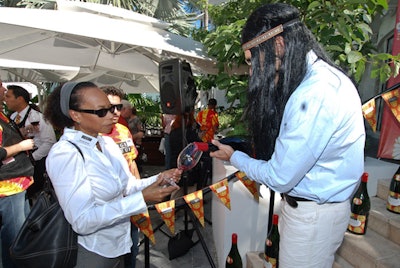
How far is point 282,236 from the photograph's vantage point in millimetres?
1406

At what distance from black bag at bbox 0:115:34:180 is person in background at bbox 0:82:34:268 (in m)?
0.01

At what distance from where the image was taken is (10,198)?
235 cm

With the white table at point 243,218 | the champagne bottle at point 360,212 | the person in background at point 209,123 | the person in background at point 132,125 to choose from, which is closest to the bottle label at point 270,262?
the white table at point 243,218

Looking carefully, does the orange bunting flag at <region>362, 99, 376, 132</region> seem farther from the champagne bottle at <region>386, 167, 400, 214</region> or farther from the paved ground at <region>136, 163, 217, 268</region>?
the paved ground at <region>136, 163, 217, 268</region>

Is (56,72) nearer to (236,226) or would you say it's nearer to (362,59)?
(236,226)

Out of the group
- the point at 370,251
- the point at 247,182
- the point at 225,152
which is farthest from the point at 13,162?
the point at 370,251

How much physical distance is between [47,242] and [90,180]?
385 mm

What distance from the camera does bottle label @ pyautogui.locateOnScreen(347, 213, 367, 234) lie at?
2.44 m

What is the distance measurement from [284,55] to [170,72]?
1857mm

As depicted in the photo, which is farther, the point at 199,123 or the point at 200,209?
the point at 199,123

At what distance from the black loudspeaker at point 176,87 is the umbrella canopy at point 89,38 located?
0.66m

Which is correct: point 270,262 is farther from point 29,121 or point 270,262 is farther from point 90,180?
point 29,121

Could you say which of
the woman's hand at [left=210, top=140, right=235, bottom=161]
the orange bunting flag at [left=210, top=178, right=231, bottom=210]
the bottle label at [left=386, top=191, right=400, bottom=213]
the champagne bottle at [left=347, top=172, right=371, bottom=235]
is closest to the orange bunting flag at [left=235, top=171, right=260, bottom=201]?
the orange bunting flag at [left=210, top=178, right=231, bottom=210]

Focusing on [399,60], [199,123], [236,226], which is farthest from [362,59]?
[199,123]
